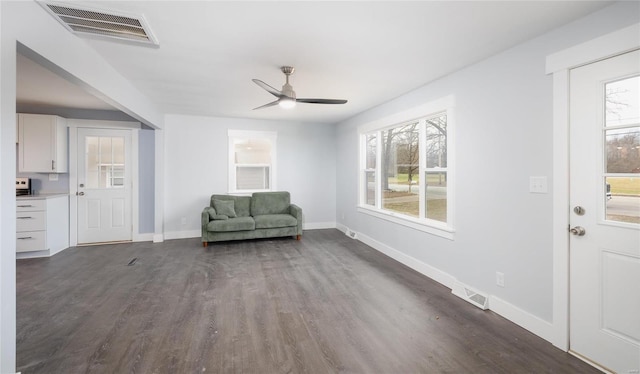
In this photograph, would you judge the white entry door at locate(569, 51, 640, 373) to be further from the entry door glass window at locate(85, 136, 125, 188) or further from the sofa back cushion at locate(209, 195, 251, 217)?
the entry door glass window at locate(85, 136, 125, 188)

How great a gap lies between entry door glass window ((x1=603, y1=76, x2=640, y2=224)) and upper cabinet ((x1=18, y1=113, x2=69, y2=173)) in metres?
6.96

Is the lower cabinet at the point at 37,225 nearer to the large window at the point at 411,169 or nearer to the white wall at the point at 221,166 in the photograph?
the white wall at the point at 221,166

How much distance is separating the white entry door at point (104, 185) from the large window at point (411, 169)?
4.48 meters

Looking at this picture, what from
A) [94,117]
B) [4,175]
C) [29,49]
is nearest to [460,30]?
[29,49]

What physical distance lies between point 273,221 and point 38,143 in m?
4.06

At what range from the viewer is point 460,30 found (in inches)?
88.4

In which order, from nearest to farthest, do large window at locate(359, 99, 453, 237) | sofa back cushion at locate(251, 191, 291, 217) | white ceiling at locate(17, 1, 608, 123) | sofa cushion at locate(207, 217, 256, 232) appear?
white ceiling at locate(17, 1, 608, 123) < large window at locate(359, 99, 453, 237) < sofa cushion at locate(207, 217, 256, 232) < sofa back cushion at locate(251, 191, 291, 217)

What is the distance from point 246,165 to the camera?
20.2ft

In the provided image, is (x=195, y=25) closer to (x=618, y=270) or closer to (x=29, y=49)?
(x=29, y=49)

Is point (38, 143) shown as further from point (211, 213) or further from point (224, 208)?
point (224, 208)

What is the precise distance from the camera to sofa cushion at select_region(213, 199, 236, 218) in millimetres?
5430

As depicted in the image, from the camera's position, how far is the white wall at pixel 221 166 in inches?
222

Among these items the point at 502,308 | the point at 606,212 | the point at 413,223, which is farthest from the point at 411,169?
the point at 606,212

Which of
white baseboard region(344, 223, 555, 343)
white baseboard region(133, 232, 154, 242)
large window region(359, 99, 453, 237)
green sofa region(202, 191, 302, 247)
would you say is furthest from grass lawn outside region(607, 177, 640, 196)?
white baseboard region(133, 232, 154, 242)
